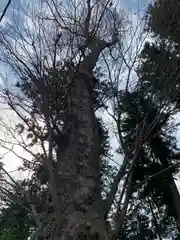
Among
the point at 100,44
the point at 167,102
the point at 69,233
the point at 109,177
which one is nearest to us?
the point at 69,233

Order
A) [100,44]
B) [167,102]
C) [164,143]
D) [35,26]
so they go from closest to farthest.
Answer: [35,26], [167,102], [100,44], [164,143]

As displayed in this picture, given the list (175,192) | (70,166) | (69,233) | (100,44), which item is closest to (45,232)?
(69,233)

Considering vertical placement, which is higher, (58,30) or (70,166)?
(58,30)

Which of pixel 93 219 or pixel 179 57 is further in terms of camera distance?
pixel 179 57

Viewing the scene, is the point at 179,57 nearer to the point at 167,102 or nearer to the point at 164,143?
the point at 167,102

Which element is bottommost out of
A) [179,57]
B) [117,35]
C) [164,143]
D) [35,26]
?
[35,26]

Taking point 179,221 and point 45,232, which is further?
point 179,221

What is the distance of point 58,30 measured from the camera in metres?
2.54

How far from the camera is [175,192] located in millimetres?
7504

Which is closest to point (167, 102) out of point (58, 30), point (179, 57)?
point (179, 57)

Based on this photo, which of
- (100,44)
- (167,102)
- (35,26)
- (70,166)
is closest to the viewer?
(70,166)

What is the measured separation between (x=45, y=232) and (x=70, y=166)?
1.54 feet

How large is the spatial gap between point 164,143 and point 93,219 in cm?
648

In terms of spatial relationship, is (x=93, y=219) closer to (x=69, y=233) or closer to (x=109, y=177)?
(x=69, y=233)
